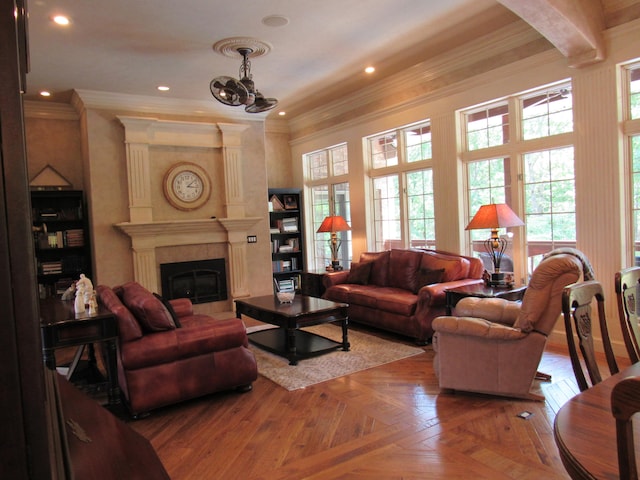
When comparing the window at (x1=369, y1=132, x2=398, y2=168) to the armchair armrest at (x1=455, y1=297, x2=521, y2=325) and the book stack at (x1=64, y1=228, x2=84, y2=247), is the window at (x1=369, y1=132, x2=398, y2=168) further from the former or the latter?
the book stack at (x1=64, y1=228, x2=84, y2=247)

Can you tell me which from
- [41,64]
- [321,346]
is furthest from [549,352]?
[41,64]

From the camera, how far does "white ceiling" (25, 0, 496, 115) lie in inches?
159

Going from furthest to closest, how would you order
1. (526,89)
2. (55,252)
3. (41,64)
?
(55,252), (41,64), (526,89)

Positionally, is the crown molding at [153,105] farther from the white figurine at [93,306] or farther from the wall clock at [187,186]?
the white figurine at [93,306]

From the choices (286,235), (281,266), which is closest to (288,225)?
(286,235)

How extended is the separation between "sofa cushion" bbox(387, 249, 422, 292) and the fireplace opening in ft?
8.88

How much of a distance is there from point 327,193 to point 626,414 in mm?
7253

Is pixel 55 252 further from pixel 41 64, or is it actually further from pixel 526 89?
pixel 526 89

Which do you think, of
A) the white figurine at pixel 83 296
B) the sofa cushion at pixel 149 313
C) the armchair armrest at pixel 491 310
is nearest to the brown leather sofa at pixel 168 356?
Result: the sofa cushion at pixel 149 313

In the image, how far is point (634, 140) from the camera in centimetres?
410

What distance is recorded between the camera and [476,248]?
18.3 feet

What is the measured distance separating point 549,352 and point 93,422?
4.21 m

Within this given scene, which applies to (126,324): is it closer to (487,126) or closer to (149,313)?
(149,313)

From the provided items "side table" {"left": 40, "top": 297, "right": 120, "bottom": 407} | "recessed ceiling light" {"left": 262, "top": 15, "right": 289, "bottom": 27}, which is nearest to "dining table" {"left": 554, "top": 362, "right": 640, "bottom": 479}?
"side table" {"left": 40, "top": 297, "right": 120, "bottom": 407}
